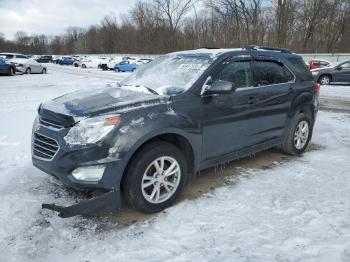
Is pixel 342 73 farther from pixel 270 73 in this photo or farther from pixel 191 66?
pixel 191 66

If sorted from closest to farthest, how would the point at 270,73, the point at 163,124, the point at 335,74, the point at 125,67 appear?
1. the point at 163,124
2. the point at 270,73
3. the point at 335,74
4. the point at 125,67

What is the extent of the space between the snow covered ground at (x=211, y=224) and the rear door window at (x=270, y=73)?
4.40 ft

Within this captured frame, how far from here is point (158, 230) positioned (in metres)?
3.74

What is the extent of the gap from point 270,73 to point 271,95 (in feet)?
1.26

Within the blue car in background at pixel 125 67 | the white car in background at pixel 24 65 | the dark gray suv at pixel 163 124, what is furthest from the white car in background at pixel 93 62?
the dark gray suv at pixel 163 124

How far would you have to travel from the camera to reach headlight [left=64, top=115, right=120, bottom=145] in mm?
3633

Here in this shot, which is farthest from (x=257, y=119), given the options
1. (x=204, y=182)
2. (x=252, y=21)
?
(x=252, y=21)

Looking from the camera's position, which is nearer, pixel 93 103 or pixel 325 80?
pixel 93 103

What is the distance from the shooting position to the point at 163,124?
3.96 metres

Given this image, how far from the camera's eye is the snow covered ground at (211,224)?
3.34 metres

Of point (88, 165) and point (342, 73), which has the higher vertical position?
point (342, 73)

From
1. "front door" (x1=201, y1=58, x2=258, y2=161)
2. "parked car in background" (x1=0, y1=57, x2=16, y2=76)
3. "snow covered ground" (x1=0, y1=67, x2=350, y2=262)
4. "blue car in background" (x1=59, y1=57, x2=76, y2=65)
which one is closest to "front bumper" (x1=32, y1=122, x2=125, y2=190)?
"snow covered ground" (x1=0, y1=67, x2=350, y2=262)

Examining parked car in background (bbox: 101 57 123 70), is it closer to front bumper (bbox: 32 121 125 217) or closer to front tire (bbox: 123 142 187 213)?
front tire (bbox: 123 142 187 213)

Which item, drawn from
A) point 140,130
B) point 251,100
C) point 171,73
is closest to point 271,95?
point 251,100
